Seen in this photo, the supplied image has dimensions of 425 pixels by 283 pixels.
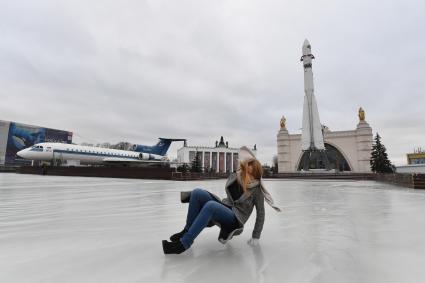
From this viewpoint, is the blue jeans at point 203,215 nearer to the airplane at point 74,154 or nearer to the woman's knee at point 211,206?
the woman's knee at point 211,206

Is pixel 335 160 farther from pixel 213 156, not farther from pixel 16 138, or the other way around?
pixel 16 138

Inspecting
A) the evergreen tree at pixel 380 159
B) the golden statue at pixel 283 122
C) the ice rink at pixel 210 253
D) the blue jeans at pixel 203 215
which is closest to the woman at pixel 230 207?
the blue jeans at pixel 203 215

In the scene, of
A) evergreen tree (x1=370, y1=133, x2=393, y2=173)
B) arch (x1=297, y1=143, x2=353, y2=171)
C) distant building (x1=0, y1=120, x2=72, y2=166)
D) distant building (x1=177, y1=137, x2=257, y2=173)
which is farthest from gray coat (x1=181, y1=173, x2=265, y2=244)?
distant building (x1=177, y1=137, x2=257, y2=173)

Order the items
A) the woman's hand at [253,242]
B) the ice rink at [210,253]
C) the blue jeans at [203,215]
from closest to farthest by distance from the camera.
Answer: the ice rink at [210,253]
the blue jeans at [203,215]
the woman's hand at [253,242]

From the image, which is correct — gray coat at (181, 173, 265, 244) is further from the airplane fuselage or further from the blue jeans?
the airplane fuselage

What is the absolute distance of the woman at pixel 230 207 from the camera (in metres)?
2.79

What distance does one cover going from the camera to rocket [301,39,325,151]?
179ft

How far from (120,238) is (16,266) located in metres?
1.30

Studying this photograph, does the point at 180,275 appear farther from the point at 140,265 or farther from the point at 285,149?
the point at 285,149

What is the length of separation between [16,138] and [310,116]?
87.7 meters

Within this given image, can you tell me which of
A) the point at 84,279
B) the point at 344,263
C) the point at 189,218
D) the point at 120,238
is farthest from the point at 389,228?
the point at 84,279

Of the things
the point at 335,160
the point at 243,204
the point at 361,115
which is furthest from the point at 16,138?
the point at 361,115

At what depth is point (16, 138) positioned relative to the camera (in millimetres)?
81938

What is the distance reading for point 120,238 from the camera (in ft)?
12.2
